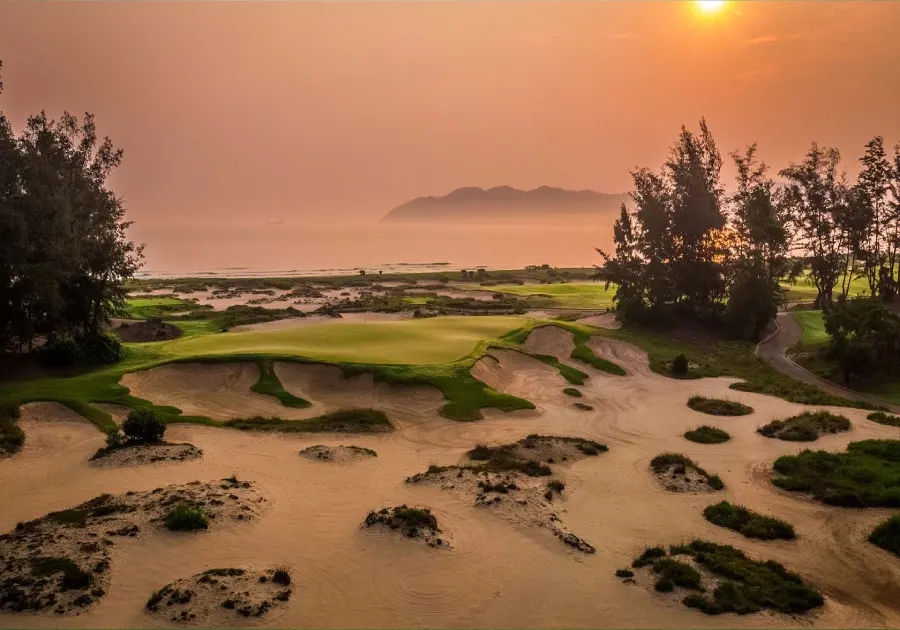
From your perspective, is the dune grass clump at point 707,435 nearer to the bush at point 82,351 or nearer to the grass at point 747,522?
the grass at point 747,522

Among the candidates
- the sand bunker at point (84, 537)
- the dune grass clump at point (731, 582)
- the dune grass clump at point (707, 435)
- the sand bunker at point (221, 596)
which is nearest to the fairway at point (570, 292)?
the dune grass clump at point (707, 435)

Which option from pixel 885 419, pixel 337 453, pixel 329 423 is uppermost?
pixel 329 423

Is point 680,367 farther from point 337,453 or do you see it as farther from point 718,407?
point 337,453

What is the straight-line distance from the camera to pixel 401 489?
19906 mm

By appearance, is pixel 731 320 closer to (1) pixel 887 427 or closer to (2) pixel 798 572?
(1) pixel 887 427

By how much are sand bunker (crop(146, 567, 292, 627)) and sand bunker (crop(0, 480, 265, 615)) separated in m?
1.66

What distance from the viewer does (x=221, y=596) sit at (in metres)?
13.4

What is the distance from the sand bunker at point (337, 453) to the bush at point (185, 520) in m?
5.92

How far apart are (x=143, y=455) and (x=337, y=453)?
22.5 ft

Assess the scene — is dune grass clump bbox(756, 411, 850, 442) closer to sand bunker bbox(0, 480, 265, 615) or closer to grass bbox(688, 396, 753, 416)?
grass bbox(688, 396, 753, 416)

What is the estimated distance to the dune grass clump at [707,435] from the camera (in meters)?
25.9

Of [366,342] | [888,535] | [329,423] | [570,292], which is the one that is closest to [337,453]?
[329,423]

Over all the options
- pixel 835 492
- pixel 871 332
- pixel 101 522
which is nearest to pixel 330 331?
pixel 101 522

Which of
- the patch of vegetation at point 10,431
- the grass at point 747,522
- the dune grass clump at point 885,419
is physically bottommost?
the grass at point 747,522
